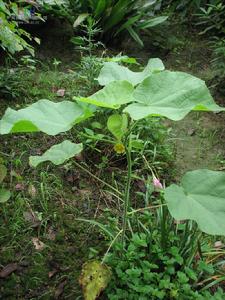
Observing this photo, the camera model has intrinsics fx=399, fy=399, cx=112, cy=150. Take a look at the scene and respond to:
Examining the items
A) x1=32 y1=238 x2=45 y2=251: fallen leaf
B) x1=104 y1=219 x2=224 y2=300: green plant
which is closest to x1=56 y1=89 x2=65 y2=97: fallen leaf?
x1=32 y1=238 x2=45 y2=251: fallen leaf

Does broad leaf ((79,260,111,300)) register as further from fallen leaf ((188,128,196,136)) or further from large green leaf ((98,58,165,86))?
fallen leaf ((188,128,196,136))

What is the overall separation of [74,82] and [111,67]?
5.07 feet

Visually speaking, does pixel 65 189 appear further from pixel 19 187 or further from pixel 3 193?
pixel 3 193

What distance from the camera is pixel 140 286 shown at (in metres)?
1.58

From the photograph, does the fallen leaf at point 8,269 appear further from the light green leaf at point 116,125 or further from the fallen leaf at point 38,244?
the light green leaf at point 116,125

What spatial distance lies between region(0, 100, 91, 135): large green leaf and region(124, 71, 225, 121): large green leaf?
18 cm

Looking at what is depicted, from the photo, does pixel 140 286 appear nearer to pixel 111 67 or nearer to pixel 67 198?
pixel 67 198

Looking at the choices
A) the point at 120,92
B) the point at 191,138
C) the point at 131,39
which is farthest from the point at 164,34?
the point at 120,92

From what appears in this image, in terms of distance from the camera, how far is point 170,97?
124 cm

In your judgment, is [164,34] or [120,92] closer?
[120,92]

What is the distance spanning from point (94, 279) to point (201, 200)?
59cm

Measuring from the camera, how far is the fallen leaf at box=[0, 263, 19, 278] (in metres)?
1.75

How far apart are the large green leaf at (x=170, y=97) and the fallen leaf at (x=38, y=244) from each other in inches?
38.7

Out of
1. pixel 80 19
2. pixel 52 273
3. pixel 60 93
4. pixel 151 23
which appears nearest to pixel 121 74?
pixel 52 273
